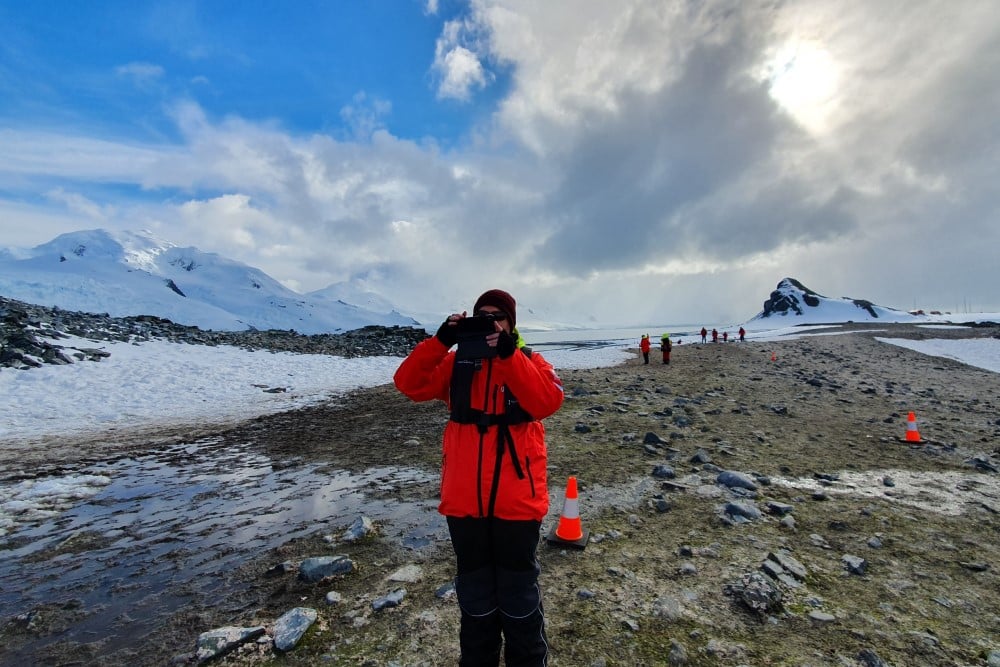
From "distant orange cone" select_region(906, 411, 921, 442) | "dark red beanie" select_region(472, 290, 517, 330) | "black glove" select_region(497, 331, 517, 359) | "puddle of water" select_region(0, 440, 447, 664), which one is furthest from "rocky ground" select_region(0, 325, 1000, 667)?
"dark red beanie" select_region(472, 290, 517, 330)

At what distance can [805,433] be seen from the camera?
10.8 m

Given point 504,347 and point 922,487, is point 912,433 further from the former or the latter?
point 504,347

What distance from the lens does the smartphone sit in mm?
3539

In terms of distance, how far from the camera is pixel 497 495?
3.48m

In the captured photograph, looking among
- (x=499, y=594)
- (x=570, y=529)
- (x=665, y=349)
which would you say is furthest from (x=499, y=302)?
(x=665, y=349)

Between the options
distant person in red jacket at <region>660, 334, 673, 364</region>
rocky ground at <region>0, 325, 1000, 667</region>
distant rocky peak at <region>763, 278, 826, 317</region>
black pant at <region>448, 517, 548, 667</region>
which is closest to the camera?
black pant at <region>448, 517, 548, 667</region>

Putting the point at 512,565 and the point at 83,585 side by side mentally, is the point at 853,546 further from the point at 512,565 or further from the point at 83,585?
the point at 83,585

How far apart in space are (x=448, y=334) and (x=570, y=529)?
3.26 m

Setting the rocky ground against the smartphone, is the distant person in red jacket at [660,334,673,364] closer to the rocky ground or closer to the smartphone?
the rocky ground

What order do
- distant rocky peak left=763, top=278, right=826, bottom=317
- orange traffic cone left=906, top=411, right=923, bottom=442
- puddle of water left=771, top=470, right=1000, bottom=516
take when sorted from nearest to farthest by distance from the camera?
puddle of water left=771, top=470, right=1000, bottom=516, orange traffic cone left=906, top=411, right=923, bottom=442, distant rocky peak left=763, top=278, right=826, bottom=317

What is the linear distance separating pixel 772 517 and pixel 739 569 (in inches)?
67.8

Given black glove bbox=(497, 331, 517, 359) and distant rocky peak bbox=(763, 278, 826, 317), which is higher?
distant rocky peak bbox=(763, 278, 826, 317)

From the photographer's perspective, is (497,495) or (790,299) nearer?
(497,495)

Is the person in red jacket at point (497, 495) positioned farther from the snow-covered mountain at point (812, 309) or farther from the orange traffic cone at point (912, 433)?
the snow-covered mountain at point (812, 309)
